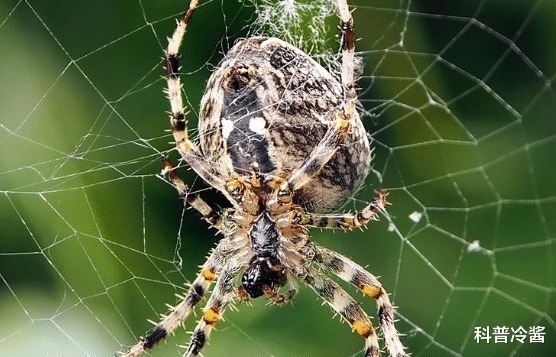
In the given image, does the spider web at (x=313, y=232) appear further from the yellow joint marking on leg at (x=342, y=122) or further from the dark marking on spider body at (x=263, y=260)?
the yellow joint marking on leg at (x=342, y=122)

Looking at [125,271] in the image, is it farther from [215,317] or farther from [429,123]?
[429,123]

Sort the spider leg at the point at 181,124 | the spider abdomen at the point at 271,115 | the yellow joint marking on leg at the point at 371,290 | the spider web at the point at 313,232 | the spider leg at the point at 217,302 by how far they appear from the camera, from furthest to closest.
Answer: the spider web at the point at 313,232, the yellow joint marking on leg at the point at 371,290, the spider leg at the point at 217,302, the spider leg at the point at 181,124, the spider abdomen at the point at 271,115

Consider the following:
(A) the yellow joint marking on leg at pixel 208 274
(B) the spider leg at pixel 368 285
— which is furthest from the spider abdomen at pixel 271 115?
(A) the yellow joint marking on leg at pixel 208 274

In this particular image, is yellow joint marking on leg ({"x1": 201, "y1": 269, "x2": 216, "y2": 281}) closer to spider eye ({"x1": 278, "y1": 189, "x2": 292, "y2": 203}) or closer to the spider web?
the spider web

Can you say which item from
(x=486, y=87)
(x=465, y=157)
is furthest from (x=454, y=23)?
(x=465, y=157)

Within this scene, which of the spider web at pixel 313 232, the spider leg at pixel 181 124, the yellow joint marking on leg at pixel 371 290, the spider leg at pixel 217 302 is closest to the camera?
the spider leg at pixel 181 124

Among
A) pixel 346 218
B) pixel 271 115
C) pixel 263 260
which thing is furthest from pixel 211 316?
pixel 271 115

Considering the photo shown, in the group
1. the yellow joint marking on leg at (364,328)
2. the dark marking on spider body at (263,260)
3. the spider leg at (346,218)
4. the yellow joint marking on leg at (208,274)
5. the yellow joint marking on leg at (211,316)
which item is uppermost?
the spider leg at (346,218)
